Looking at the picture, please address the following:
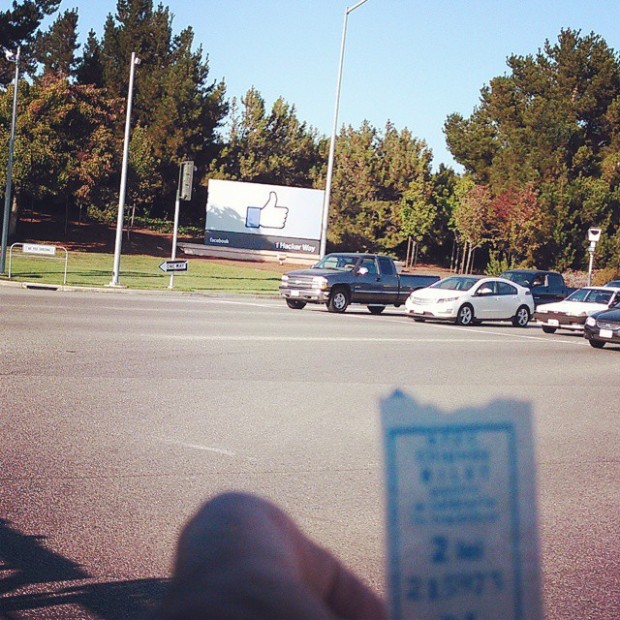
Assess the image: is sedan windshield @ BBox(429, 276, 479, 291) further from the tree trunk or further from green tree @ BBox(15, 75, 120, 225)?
the tree trunk

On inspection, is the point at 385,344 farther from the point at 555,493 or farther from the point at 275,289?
the point at 275,289

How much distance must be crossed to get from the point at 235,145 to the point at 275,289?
126ft

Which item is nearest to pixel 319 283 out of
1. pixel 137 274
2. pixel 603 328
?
pixel 603 328

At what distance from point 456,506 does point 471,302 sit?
25775 mm

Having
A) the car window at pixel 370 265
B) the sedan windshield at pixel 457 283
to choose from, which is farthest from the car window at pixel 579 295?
the car window at pixel 370 265

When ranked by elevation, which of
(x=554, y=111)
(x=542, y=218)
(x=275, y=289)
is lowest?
(x=275, y=289)

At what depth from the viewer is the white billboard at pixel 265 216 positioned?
62.8 metres

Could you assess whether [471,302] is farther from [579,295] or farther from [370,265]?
[370,265]

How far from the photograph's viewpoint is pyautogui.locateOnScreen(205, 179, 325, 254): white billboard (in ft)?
206

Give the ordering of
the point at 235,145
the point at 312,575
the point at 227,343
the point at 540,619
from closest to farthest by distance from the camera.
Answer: the point at 312,575, the point at 540,619, the point at 227,343, the point at 235,145

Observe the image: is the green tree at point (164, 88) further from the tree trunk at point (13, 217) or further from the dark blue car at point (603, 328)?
the dark blue car at point (603, 328)

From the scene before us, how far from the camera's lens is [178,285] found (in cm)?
3550

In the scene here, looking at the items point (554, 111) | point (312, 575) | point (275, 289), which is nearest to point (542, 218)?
point (554, 111)

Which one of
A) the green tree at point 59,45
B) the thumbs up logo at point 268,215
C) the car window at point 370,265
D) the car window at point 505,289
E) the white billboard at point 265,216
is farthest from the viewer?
the green tree at point 59,45
